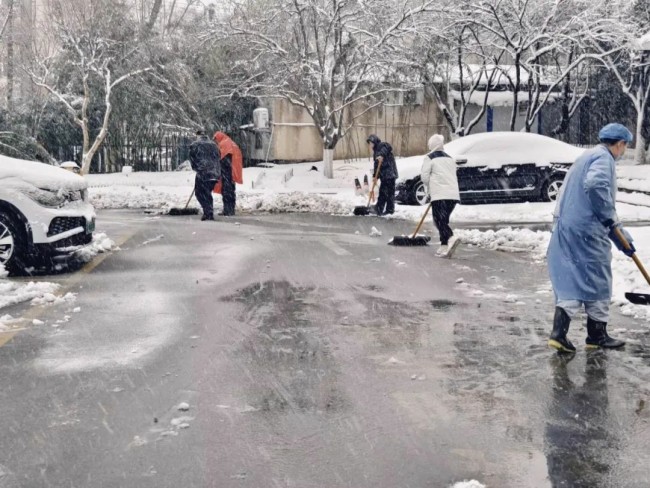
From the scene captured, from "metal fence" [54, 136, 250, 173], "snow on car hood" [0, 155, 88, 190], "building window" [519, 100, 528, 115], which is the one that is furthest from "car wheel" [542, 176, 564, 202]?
"metal fence" [54, 136, 250, 173]

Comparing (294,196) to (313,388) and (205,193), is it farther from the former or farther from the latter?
(313,388)

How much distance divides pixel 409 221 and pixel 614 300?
801cm

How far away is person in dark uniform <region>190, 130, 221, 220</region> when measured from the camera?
1584cm

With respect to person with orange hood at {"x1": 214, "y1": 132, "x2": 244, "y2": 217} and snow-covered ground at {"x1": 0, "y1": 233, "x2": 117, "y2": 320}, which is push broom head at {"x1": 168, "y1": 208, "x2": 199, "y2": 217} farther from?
snow-covered ground at {"x1": 0, "y1": 233, "x2": 117, "y2": 320}

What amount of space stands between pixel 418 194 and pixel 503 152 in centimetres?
205

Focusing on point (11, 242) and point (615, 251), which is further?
point (615, 251)

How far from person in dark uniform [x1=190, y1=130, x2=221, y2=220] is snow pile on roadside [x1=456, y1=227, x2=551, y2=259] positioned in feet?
16.3

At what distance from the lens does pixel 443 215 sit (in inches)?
467

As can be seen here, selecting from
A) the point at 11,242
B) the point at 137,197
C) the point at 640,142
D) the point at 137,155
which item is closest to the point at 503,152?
the point at 137,197

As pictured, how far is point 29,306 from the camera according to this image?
26.2 ft

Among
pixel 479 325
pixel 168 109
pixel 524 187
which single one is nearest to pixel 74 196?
pixel 479 325

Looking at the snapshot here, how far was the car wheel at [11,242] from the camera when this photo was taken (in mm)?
9453

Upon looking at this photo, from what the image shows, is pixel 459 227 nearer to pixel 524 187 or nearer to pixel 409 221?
pixel 409 221

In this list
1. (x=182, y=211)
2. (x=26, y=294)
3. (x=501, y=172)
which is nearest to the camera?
(x=26, y=294)
